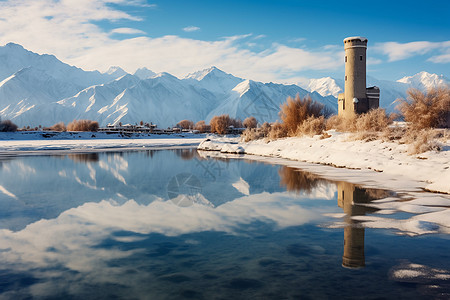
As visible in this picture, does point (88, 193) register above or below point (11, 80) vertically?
below

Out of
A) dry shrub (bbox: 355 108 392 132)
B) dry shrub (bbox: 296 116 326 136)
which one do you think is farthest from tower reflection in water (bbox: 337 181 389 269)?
dry shrub (bbox: 296 116 326 136)

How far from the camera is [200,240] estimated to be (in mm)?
3721

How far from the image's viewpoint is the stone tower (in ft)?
81.7

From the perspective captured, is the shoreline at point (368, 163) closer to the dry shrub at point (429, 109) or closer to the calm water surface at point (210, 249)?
the calm water surface at point (210, 249)

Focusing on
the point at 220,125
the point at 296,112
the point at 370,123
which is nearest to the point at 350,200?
the point at 370,123

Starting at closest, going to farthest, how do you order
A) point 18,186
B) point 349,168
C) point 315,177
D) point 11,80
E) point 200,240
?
point 200,240 < point 18,186 < point 315,177 < point 349,168 < point 11,80

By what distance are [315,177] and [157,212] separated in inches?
196

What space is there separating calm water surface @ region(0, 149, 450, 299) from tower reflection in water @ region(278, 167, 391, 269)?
0.02 metres

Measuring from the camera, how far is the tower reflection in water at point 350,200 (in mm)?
3236

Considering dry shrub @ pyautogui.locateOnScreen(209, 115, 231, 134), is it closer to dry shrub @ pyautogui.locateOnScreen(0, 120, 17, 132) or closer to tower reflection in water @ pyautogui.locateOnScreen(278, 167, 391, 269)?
dry shrub @ pyautogui.locateOnScreen(0, 120, 17, 132)

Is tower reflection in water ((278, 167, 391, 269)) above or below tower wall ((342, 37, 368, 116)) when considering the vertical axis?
below

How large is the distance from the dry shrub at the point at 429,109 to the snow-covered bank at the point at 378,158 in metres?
2.54

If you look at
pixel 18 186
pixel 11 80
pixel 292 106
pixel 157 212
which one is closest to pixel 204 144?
pixel 292 106

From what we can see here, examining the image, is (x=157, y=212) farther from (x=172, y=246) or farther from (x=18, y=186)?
(x=18, y=186)
